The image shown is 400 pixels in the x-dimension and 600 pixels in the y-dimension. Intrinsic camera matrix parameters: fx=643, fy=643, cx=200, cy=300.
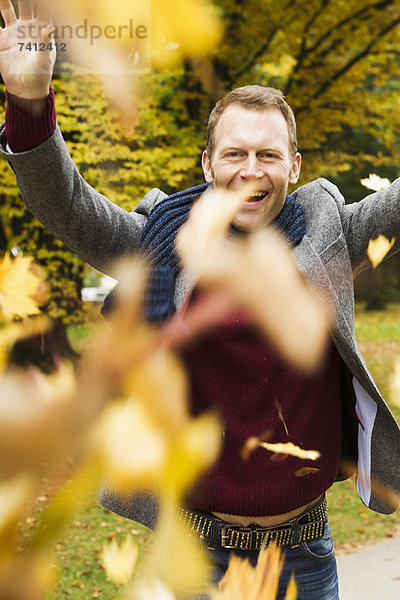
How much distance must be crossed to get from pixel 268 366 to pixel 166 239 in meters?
0.48

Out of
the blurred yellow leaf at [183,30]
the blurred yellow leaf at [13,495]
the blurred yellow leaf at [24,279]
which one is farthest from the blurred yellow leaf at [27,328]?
the blurred yellow leaf at [13,495]

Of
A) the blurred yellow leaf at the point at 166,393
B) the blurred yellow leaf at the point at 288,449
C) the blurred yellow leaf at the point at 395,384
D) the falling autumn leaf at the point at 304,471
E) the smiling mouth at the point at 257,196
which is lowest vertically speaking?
the blurred yellow leaf at the point at 395,384

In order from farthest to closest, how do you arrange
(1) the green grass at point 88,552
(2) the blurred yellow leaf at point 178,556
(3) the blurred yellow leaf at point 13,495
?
(1) the green grass at point 88,552 → (2) the blurred yellow leaf at point 178,556 → (3) the blurred yellow leaf at point 13,495

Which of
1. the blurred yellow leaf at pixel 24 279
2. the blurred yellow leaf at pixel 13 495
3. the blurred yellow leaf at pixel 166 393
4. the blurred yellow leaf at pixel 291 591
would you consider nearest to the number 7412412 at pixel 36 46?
the blurred yellow leaf at pixel 166 393

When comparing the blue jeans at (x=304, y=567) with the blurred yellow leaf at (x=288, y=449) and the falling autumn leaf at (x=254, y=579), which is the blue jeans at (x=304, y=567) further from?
the blurred yellow leaf at (x=288, y=449)

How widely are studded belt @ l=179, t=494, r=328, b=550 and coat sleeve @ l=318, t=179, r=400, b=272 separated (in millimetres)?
815

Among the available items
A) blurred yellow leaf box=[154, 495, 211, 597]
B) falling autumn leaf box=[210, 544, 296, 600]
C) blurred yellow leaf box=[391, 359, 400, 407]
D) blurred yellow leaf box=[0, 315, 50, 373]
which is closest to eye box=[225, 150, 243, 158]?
blurred yellow leaf box=[154, 495, 211, 597]

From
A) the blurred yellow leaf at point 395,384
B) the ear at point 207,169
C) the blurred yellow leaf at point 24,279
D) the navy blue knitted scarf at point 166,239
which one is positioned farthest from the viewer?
the blurred yellow leaf at point 395,384

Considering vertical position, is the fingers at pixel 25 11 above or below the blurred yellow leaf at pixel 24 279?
above

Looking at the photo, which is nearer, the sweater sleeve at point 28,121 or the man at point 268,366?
the sweater sleeve at point 28,121

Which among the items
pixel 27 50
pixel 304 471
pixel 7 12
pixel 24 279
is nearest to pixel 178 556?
pixel 304 471

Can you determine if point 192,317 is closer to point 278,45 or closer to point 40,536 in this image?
point 40,536

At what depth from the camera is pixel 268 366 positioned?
6.12ft

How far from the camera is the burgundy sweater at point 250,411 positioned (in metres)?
1.86
